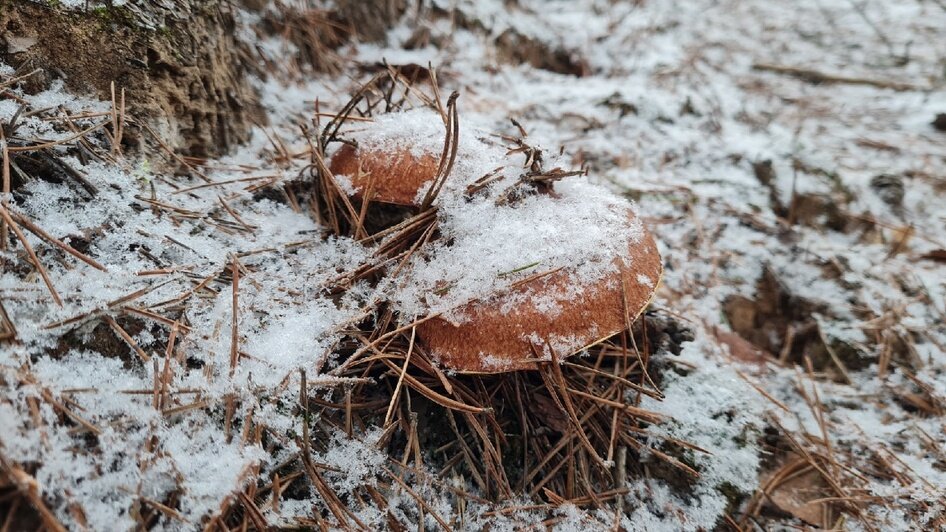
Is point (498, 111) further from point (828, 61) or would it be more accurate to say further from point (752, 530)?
point (828, 61)

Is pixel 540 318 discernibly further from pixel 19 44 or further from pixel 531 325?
pixel 19 44

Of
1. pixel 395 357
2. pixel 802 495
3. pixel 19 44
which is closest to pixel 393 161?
pixel 395 357

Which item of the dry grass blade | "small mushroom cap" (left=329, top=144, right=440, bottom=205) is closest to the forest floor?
the dry grass blade

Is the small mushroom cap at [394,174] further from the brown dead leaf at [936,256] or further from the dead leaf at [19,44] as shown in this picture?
the brown dead leaf at [936,256]

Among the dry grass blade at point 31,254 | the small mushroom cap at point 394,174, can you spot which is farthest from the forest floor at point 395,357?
the small mushroom cap at point 394,174

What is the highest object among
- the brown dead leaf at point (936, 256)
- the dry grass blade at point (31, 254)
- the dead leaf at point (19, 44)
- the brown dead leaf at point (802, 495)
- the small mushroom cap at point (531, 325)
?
the dead leaf at point (19, 44)

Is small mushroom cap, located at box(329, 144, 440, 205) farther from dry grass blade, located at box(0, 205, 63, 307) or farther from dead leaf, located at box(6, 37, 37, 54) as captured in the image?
dead leaf, located at box(6, 37, 37, 54)
